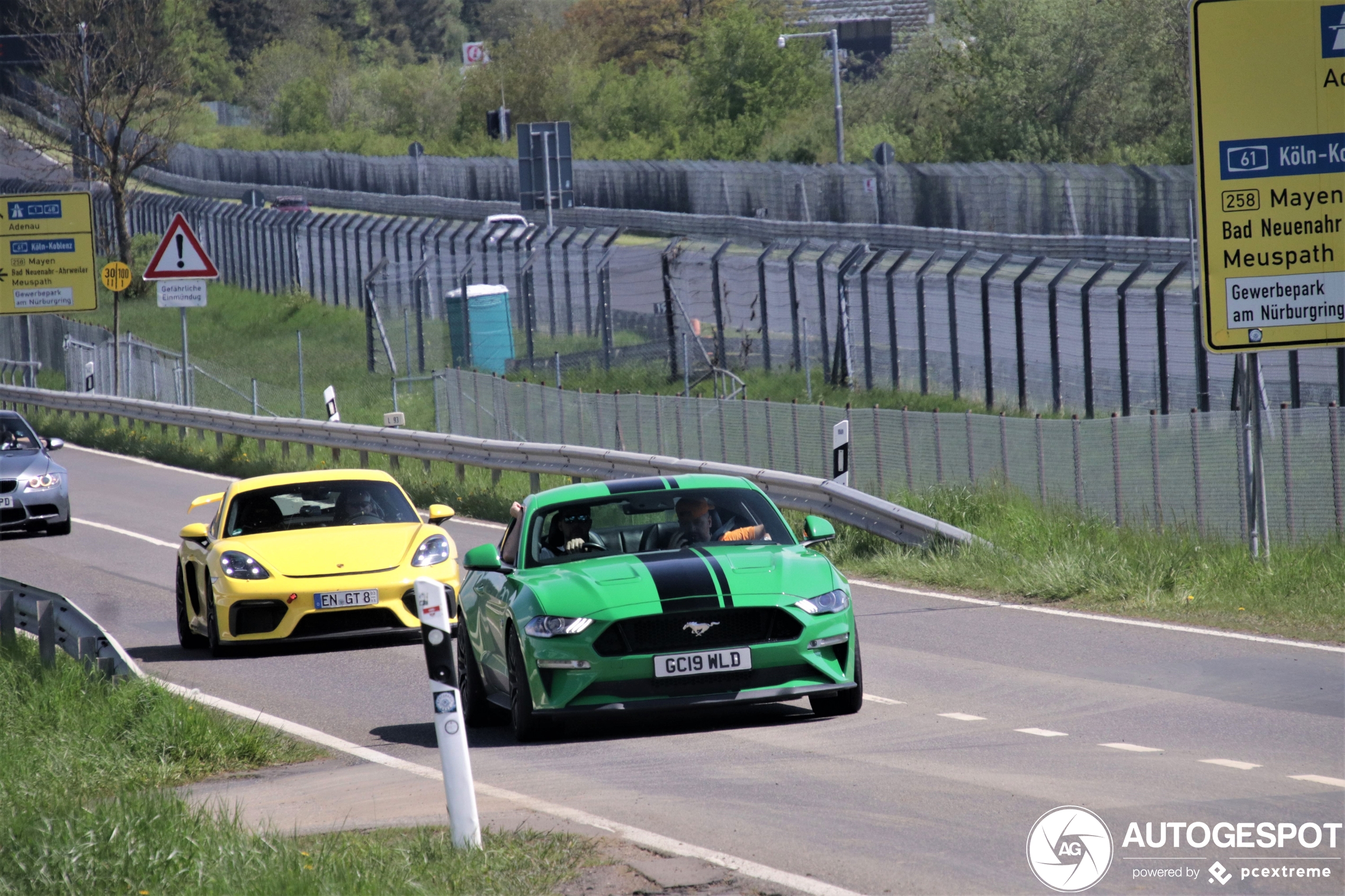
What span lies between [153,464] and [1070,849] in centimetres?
2978

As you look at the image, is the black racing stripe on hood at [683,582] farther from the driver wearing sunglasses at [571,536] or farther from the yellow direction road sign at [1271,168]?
the yellow direction road sign at [1271,168]

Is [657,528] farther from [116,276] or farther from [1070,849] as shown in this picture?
[116,276]

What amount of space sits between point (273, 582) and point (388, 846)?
687 centimetres

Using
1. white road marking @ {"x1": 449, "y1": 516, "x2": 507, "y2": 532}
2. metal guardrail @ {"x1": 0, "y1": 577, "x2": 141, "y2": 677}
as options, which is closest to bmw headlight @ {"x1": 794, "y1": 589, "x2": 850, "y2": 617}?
metal guardrail @ {"x1": 0, "y1": 577, "x2": 141, "y2": 677}

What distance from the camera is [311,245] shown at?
180 feet

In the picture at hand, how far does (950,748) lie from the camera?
9.36m

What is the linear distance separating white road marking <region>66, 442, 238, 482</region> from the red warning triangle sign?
3613mm

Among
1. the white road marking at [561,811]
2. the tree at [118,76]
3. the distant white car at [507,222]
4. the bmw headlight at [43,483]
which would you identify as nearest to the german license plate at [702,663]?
the white road marking at [561,811]

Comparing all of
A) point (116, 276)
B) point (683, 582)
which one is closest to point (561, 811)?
point (683, 582)

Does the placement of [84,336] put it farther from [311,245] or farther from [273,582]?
[273,582]

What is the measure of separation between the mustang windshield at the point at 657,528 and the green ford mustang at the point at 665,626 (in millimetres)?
13

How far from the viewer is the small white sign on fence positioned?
27125 mm

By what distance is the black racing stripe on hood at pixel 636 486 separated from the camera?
10.9 meters

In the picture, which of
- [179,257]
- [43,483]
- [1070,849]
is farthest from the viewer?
[179,257]
